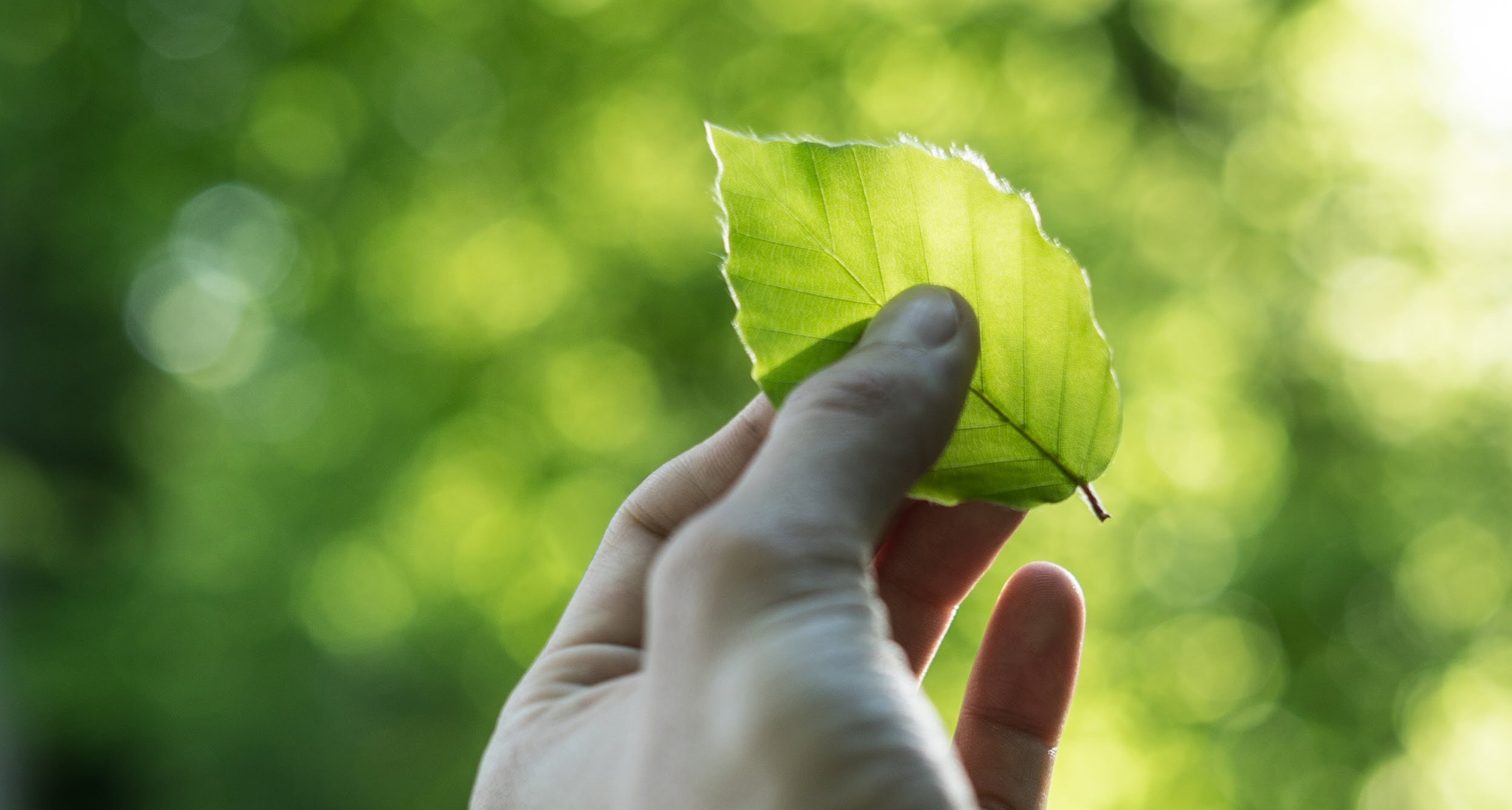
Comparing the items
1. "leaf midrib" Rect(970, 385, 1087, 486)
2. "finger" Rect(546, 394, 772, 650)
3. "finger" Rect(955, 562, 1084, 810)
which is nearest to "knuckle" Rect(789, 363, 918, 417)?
"leaf midrib" Rect(970, 385, 1087, 486)

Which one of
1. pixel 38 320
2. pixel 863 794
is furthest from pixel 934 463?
pixel 38 320

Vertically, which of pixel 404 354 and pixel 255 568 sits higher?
pixel 404 354

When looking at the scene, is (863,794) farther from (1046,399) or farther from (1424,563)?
(1424,563)

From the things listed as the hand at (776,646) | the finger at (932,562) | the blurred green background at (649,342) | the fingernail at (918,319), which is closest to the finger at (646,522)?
the hand at (776,646)

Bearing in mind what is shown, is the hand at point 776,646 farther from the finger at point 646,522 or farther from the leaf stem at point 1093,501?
the leaf stem at point 1093,501

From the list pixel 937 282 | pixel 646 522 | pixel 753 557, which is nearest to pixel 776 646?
pixel 753 557

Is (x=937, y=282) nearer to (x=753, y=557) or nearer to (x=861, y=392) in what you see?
(x=861, y=392)

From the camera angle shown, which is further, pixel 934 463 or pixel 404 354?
pixel 404 354
